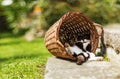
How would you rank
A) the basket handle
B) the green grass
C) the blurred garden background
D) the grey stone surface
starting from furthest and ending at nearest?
the blurred garden background
the basket handle
the green grass
the grey stone surface

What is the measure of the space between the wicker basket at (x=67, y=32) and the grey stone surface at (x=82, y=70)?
0.19m

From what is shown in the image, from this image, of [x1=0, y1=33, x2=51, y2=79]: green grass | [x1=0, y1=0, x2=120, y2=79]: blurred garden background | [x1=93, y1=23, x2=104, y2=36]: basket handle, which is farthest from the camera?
[x1=0, y1=0, x2=120, y2=79]: blurred garden background

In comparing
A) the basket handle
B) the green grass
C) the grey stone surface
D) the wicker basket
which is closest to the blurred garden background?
the green grass

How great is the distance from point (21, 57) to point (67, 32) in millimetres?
1321

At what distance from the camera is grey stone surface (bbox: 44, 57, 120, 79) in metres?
5.36

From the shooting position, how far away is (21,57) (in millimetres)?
7781

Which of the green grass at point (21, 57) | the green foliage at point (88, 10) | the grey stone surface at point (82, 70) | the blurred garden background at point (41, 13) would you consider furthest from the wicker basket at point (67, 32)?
the green foliage at point (88, 10)

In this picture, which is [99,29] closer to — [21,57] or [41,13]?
[21,57]

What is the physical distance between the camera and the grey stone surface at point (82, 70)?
536cm

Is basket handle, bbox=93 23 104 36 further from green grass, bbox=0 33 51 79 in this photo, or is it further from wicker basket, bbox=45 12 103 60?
green grass, bbox=0 33 51 79

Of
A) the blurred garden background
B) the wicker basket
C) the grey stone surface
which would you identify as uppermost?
the blurred garden background

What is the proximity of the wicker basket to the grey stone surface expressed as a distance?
192 millimetres

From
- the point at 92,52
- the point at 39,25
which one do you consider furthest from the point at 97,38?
the point at 39,25

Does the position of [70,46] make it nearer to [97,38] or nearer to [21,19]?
[97,38]
